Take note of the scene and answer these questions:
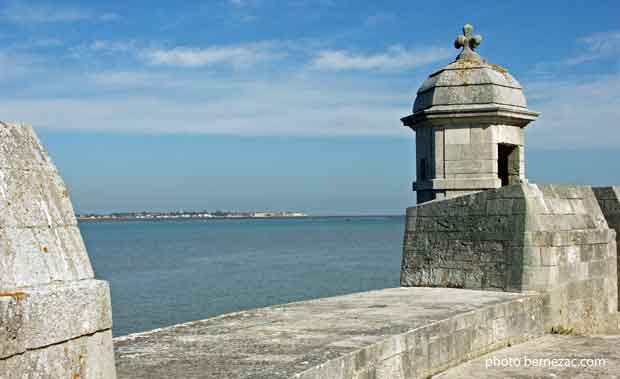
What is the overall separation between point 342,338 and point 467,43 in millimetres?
6947

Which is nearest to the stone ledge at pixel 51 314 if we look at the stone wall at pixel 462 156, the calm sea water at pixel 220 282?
the stone wall at pixel 462 156

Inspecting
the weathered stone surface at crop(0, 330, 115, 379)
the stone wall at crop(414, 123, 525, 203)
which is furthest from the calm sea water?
the weathered stone surface at crop(0, 330, 115, 379)

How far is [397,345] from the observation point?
5164 mm

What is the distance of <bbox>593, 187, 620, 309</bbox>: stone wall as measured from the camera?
31.4 ft

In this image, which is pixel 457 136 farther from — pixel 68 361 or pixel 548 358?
pixel 68 361

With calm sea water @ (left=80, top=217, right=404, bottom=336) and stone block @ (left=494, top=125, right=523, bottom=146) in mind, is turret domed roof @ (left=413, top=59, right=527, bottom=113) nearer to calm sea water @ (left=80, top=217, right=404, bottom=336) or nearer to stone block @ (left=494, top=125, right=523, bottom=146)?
stone block @ (left=494, top=125, right=523, bottom=146)

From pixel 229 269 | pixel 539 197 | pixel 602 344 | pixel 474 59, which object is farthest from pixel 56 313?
pixel 229 269

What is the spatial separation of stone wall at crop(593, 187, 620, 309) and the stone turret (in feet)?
4.43

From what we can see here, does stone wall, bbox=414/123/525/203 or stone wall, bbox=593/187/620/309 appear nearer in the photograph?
stone wall, bbox=593/187/620/309

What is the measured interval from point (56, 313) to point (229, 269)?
3413 cm

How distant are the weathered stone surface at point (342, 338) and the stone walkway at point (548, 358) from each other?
5.4 inches

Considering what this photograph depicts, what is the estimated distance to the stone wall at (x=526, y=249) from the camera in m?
8.01

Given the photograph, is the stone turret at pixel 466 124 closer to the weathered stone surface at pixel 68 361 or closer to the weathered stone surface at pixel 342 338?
the weathered stone surface at pixel 342 338

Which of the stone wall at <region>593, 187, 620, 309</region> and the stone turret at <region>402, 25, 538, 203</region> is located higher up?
the stone turret at <region>402, 25, 538, 203</region>
